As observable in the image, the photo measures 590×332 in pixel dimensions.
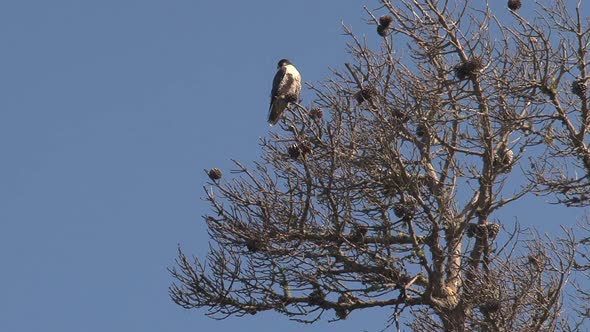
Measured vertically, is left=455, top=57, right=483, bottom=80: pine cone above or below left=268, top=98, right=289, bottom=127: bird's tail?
below

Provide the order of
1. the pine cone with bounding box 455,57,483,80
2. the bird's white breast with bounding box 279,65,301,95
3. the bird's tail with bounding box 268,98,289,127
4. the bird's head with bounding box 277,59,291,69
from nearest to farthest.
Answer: the pine cone with bounding box 455,57,483,80
the bird's tail with bounding box 268,98,289,127
the bird's white breast with bounding box 279,65,301,95
the bird's head with bounding box 277,59,291,69

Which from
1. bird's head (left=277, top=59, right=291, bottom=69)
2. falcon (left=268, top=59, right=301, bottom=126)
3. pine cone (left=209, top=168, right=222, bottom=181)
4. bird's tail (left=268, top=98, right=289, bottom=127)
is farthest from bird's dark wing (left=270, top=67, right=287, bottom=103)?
pine cone (left=209, top=168, right=222, bottom=181)

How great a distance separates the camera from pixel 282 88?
681 inches

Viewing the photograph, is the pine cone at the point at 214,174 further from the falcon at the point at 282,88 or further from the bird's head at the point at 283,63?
the bird's head at the point at 283,63

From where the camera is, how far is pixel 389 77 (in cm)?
1385

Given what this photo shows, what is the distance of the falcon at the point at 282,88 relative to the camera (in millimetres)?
17031

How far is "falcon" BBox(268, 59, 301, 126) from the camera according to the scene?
17031 millimetres

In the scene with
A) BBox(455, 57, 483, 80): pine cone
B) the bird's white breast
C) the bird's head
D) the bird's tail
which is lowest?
BBox(455, 57, 483, 80): pine cone

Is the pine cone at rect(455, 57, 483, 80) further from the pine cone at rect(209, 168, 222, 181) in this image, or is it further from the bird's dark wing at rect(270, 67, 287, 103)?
the bird's dark wing at rect(270, 67, 287, 103)

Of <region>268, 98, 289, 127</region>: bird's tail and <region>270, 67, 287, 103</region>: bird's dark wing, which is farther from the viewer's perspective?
<region>270, 67, 287, 103</region>: bird's dark wing

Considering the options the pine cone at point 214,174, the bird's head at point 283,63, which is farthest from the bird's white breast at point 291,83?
the pine cone at point 214,174

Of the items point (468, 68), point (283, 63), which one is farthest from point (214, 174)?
point (283, 63)

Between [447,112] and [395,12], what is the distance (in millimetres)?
1118

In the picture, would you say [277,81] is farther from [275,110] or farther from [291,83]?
[275,110]
